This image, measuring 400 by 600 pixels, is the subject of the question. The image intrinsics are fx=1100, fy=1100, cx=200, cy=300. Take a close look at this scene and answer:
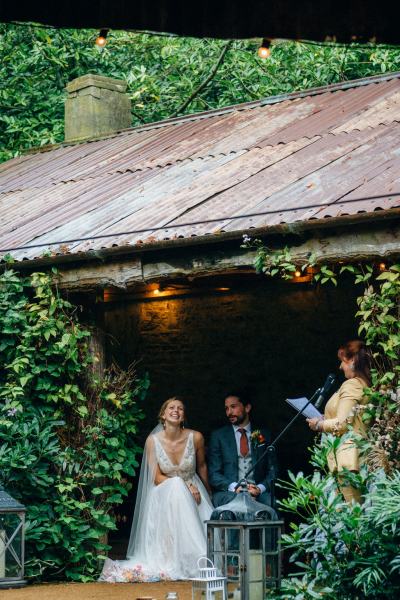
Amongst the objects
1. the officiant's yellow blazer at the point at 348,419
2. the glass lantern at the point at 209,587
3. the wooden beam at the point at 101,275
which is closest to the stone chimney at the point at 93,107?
the wooden beam at the point at 101,275

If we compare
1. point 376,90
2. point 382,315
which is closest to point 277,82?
point 376,90

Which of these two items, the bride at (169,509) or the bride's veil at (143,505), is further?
the bride's veil at (143,505)

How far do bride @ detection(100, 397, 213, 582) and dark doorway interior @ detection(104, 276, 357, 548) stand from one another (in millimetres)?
1238

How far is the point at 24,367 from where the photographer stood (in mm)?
8906

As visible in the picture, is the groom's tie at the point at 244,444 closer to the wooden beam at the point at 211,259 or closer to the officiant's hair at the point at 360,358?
the wooden beam at the point at 211,259

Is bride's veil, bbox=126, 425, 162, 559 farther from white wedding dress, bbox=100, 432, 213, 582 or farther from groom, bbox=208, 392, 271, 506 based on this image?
groom, bbox=208, 392, 271, 506

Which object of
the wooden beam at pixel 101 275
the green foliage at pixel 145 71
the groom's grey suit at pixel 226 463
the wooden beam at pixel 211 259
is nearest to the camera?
the wooden beam at pixel 211 259

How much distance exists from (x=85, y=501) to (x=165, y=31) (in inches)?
240

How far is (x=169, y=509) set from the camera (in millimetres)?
Answer: 9156

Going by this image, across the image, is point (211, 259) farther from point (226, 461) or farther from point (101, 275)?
point (226, 461)

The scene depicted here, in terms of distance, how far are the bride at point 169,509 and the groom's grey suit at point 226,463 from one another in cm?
18

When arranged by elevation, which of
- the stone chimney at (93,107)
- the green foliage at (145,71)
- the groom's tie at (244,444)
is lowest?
the groom's tie at (244,444)

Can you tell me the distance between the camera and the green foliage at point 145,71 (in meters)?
18.0

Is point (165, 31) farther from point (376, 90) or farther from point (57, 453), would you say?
point (376, 90)
